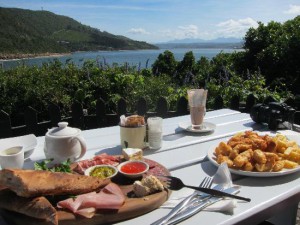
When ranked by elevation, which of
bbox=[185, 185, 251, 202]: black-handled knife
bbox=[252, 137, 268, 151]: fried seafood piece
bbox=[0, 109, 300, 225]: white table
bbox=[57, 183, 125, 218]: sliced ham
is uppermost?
bbox=[252, 137, 268, 151]: fried seafood piece

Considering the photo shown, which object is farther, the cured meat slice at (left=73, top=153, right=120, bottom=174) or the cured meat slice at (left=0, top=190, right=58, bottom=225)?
the cured meat slice at (left=73, top=153, right=120, bottom=174)

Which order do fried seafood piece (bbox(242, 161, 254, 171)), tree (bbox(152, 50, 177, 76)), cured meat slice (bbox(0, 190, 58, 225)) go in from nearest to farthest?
cured meat slice (bbox(0, 190, 58, 225)) < fried seafood piece (bbox(242, 161, 254, 171)) < tree (bbox(152, 50, 177, 76))

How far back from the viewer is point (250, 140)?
5.91ft

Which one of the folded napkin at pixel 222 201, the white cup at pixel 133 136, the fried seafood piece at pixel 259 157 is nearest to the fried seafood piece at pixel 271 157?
the fried seafood piece at pixel 259 157

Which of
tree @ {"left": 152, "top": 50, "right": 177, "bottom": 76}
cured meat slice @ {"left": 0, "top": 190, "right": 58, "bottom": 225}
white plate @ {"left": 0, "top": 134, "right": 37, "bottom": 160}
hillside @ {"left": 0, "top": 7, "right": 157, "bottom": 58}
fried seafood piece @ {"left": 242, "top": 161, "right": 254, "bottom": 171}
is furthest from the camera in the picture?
hillside @ {"left": 0, "top": 7, "right": 157, "bottom": 58}

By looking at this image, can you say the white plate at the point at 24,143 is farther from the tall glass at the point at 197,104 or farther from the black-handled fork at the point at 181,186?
the tall glass at the point at 197,104

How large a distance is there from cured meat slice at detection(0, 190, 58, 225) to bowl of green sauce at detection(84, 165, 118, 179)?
0.35 m

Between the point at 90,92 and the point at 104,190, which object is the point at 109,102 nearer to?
the point at 90,92

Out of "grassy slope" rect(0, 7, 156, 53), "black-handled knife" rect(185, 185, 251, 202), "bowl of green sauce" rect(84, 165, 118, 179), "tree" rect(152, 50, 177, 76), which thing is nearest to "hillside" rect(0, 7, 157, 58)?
"grassy slope" rect(0, 7, 156, 53)

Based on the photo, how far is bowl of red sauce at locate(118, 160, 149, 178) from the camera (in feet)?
4.83

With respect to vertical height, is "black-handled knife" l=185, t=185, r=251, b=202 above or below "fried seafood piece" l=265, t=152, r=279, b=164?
below

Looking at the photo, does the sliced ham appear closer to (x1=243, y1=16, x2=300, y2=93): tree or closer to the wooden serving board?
the wooden serving board

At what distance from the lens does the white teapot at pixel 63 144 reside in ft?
5.38

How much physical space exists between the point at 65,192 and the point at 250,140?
1.08m
